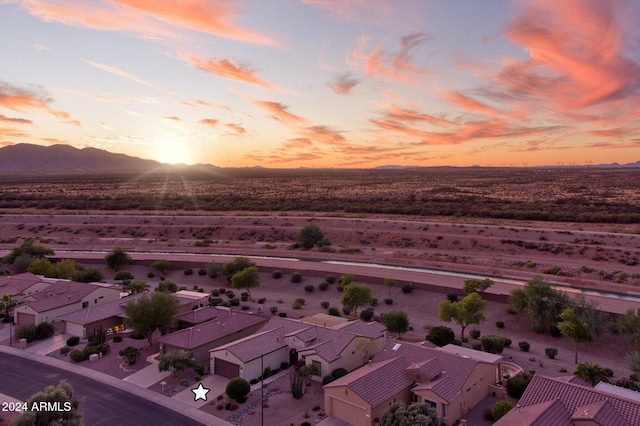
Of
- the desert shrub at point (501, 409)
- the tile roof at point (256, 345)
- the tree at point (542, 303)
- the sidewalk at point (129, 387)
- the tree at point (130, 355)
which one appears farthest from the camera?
the tree at point (542, 303)

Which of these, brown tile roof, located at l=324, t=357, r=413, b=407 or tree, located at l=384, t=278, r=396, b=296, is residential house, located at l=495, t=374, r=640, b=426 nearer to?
brown tile roof, located at l=324, t=357, r=413, b=407

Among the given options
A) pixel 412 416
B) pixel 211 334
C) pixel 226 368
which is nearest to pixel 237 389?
pixel 226 368

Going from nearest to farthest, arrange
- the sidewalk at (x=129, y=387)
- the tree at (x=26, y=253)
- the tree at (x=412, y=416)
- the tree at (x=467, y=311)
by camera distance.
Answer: the tree at (x=412, y=416), the sidewalk at (x=129, y=387), the tree at (x=467, y=311), the tree at (x=26, y=253)

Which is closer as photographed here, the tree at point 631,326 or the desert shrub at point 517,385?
the desert shrub at point 517,385

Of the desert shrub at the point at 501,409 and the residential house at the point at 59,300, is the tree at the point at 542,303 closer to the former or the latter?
the desert shrub at the point at 501,409

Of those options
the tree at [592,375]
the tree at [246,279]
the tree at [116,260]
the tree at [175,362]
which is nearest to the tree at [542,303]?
the tree at [592,375]

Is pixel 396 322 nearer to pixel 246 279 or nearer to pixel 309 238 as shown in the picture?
pixel 246 279

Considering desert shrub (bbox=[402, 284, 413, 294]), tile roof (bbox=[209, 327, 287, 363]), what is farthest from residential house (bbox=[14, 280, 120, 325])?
desert shrub (bbox=[402, 284, 413, 294])

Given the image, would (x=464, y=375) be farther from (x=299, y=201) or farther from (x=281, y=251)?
(x=299, y=201)
